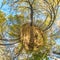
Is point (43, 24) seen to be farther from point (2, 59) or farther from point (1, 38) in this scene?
point (2, 59)

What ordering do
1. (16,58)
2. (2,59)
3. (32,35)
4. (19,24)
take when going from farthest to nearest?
1. (2,59)
2. (16,58)
3. (19,24)
4. (32,35)

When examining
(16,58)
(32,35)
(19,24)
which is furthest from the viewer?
(16,58)

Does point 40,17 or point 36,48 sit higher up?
point 40,17

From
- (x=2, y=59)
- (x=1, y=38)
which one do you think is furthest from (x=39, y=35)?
(x=2, y=59)

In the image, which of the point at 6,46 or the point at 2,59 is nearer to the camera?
the point at 6,46

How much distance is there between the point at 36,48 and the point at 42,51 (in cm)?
11

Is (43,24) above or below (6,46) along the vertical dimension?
above

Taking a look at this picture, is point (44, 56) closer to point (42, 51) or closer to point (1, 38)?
point (42, 51)

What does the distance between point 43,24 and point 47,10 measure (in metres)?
0.15

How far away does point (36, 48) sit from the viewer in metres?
2.38

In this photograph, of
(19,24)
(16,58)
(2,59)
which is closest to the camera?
(19,24)

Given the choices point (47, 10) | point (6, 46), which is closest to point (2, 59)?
point (6, 46)

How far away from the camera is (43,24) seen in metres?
2.48

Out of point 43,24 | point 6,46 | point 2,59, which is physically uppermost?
point 43,24
